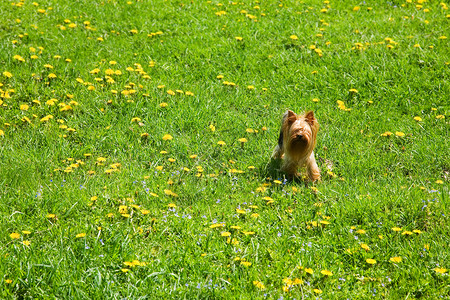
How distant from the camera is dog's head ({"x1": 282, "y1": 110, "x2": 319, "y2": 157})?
441 centimetres

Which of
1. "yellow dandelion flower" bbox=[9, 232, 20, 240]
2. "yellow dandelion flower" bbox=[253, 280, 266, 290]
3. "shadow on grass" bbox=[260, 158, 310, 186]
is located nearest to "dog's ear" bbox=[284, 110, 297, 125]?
"shadow on grass" bbox=[260, 158, 310, 186]

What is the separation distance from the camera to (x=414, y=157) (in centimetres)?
535

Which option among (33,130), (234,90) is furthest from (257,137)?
(33,130)

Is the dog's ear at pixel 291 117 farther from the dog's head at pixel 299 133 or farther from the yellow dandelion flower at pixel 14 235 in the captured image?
the yellow dandelion flower at pixel 14 235

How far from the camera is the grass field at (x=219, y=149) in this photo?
352 cm

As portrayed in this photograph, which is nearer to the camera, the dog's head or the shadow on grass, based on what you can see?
the dog's head

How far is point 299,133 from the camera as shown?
172 inches

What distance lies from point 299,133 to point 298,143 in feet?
0.40

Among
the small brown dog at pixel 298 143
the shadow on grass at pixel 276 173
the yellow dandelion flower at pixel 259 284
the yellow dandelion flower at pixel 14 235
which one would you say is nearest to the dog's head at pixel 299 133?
the small brown dog at pixel 298 143

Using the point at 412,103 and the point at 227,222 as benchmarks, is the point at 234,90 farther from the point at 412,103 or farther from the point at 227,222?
the point at 227,222

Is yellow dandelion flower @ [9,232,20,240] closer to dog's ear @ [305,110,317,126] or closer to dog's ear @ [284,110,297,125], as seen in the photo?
dog's ear @ [284,110,297,125]

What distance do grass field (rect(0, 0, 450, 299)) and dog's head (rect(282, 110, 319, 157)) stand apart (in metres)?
0.43

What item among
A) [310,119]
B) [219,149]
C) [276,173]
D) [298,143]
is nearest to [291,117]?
[310,119]

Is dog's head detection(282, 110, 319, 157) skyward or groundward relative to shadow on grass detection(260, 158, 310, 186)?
skyward
